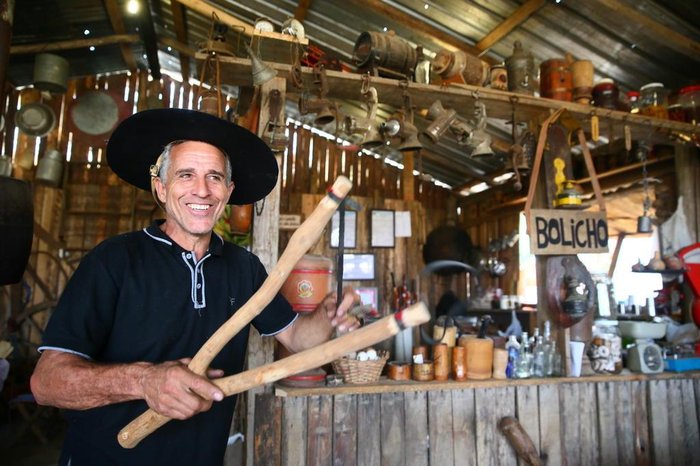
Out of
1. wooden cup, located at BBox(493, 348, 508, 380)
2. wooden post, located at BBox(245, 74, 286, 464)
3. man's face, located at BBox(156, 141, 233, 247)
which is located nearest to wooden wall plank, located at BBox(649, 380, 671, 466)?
wooden cup, located at BBox(493, 348, 508, 380)

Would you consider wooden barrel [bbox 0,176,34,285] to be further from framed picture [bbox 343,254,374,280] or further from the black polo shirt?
framed picture [bbox 343,254,374,280]

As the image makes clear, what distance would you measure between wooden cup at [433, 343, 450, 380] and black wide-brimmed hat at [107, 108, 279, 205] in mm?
1801

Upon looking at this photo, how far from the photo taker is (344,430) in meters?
2.98

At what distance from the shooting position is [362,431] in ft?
9.87

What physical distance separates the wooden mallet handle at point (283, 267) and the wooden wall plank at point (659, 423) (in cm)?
365

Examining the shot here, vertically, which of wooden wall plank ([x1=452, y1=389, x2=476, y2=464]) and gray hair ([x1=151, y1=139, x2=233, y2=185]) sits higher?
gray hair ([x1=151, y1=139, x2=233, y2=185])

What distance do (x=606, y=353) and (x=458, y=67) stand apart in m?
2.46

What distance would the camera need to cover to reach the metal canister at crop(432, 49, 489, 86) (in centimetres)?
365

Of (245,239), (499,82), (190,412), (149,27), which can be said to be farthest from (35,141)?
(190,412)

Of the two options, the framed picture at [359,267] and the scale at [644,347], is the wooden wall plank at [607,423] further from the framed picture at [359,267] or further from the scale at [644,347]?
the framed picture at [359,267]

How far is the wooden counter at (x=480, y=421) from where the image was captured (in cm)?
293

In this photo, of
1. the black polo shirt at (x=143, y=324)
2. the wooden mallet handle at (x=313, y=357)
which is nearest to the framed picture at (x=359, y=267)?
the black polo shirt at (x=143, y=324)

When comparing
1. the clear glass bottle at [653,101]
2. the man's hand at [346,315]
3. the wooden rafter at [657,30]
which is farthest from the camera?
the clear glass bottle at [653,101]

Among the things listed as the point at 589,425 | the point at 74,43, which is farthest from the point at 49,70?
the point at 589,425
